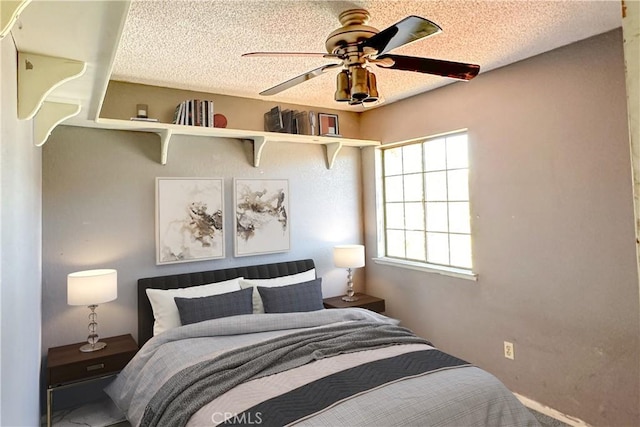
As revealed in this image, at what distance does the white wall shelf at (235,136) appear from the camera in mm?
2713

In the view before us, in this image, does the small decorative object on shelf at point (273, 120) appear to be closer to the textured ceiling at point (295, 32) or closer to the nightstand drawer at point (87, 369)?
the textured ceiling at point (295, 32)

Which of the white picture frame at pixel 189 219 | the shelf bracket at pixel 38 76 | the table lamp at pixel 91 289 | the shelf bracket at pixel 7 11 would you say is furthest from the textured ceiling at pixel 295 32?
the table lamp at pixel 91 289

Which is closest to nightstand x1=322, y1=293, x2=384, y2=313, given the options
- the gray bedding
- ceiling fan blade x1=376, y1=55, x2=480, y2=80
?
the gray bedding

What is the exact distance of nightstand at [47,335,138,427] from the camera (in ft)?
7.72

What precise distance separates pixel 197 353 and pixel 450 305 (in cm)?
207

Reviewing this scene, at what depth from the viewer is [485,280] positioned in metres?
2.97

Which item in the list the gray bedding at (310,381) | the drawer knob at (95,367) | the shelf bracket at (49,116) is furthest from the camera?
the drawer knob at (95,367)

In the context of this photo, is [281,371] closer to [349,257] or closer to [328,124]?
[349,257]

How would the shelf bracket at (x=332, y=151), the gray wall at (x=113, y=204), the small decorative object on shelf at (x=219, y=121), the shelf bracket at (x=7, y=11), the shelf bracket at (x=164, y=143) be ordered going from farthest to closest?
the shelf bracket at (x=332, y=151) < the small decorative object on shelf at (x=219, y=121) < the shelf bracket at (x=164, y=143) < the gray wall at (x=113, y=204) < the shelf bracket at (x=7, y=11)

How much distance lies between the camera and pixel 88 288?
248 centimetres

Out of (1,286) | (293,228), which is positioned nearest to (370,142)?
(293,228)

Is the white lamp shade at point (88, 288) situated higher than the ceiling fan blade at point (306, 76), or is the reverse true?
the ceiling fan blade at point (306, 76)

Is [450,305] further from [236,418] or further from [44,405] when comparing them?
[44,405]

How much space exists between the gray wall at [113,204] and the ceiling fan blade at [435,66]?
6.29 feet
